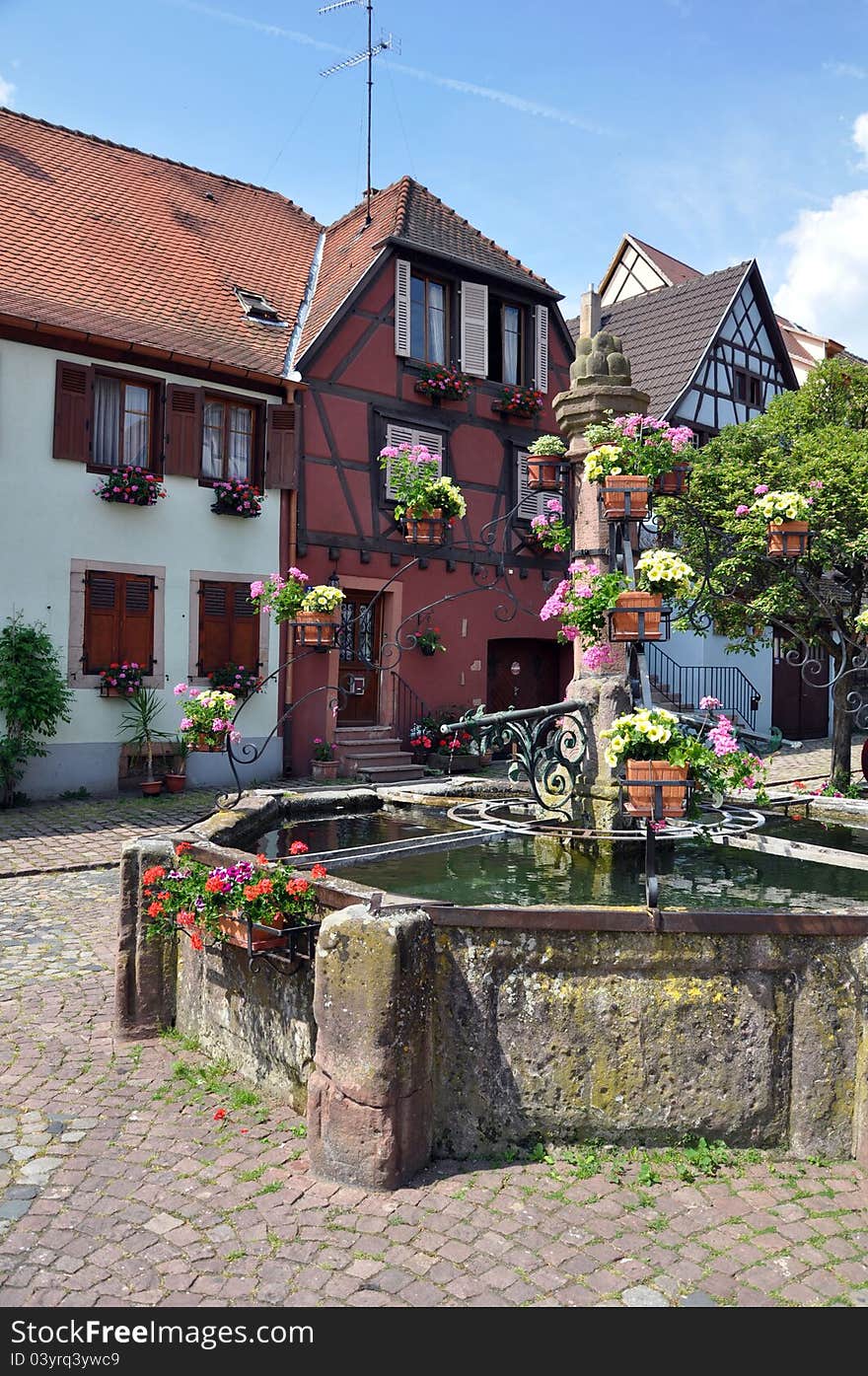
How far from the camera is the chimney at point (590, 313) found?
21.4 ft

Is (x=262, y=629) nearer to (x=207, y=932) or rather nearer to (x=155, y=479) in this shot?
(x=155, y=479)

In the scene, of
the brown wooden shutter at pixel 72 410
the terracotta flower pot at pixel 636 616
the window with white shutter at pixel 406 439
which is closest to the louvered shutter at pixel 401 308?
the window with white shutter at pixel 406 439

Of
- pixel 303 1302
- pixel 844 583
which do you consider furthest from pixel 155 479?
pixel 303 1302

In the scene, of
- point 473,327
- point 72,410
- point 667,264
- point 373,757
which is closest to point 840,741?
point 373,757

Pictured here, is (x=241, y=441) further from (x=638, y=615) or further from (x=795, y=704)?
(x=795, y=704)

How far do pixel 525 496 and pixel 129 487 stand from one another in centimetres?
724

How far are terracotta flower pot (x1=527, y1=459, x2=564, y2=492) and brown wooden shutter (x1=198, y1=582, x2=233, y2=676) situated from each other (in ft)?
27.7

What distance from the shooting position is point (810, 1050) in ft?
12.1

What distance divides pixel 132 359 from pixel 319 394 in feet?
9.40

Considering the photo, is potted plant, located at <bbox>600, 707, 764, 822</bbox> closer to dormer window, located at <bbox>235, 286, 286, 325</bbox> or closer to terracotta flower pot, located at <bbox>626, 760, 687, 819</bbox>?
terracotta flower pot, located at <bbox>626, 760, 687, 819</bbox>

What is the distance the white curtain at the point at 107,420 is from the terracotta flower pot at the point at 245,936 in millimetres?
10440

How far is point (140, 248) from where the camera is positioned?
1570 centimetres

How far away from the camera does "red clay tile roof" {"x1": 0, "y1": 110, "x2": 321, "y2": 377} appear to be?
13672 mm

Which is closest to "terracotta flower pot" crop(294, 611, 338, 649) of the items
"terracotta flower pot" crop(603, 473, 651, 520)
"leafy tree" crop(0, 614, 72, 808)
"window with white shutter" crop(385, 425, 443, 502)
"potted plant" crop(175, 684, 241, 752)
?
"potted plant" crop(175, 684, 241, 752)
